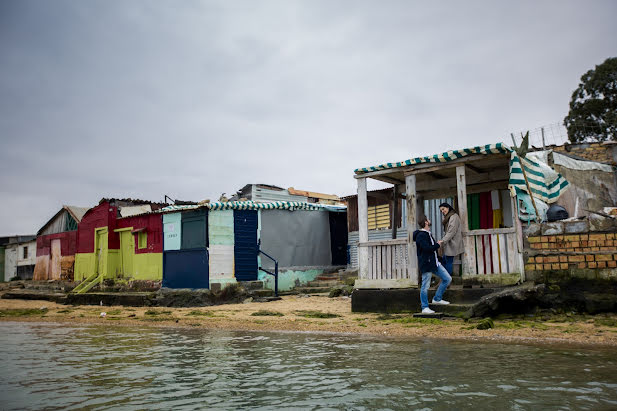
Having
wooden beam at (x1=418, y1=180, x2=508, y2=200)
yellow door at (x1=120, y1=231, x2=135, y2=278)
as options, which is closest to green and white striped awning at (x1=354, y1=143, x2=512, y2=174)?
wooden beam at (x1=418, y1=180, x2=508, y2=200)

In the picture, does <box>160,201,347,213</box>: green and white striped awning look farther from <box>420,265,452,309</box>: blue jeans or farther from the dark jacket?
<box>420,265,452,309</box>: blue jeans

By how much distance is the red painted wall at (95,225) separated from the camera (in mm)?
20875

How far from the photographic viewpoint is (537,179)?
29.8 feet

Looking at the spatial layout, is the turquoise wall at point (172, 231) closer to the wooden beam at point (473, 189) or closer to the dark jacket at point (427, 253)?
the wooden beam at point (473, 189)

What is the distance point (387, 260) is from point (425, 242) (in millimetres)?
1729

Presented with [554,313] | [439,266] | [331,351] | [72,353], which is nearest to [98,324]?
[72,353]

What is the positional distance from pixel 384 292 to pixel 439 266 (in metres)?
1.58

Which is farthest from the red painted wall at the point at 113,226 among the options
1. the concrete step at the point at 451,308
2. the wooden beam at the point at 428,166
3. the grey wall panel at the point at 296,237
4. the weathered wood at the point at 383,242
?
the concrete step at the point at 451,308

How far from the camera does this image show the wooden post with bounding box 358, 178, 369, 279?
10562 mm

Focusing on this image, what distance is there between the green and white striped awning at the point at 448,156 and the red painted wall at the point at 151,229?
10.2 m

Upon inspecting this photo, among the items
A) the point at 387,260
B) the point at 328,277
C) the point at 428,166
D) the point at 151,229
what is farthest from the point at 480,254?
the point at 151,229

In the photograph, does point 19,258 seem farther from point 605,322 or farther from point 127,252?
point 605,322

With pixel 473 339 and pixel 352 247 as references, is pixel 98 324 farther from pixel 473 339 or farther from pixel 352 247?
pixel 352 247

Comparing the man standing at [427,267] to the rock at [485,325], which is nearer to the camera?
the rock at [485,325]
